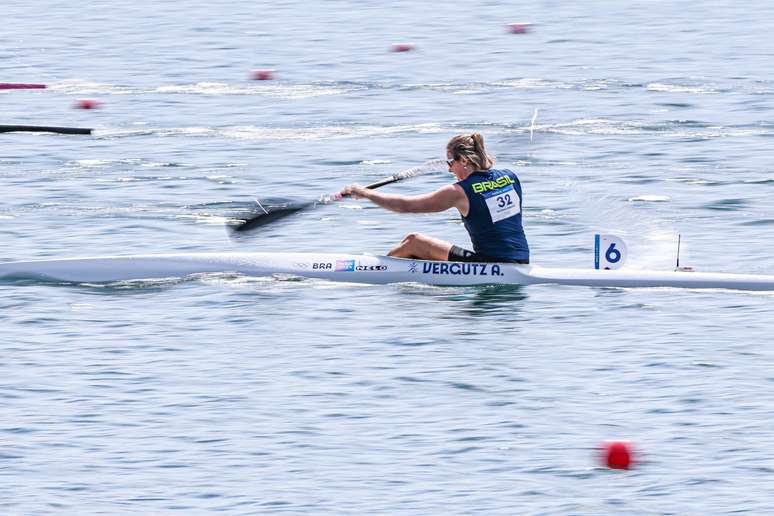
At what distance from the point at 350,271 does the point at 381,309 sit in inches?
35.7

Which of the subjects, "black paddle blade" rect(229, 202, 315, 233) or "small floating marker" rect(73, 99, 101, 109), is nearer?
"black paddle blade" rect(229, 202, 315, 233)

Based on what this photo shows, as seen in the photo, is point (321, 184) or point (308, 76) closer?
point (321, 184)

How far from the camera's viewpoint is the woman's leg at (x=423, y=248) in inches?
599

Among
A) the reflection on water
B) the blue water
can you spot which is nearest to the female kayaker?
the reflection on water

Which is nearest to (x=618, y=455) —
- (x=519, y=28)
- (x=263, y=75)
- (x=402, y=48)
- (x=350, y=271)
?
(x=350, y=271)

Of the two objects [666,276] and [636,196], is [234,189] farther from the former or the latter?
[666,276]

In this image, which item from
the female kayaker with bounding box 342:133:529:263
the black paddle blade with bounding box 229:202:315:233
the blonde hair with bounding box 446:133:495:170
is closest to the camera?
the blonde hair with bounding box 446:133:495:170

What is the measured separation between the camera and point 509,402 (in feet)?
39.0

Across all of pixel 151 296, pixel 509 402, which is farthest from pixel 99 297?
pixel 509 402

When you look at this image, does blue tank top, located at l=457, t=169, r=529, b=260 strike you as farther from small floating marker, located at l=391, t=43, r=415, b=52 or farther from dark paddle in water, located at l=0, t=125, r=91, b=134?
small floating marker, located at l=391, t=43, r=415, b=52

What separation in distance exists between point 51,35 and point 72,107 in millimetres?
7978

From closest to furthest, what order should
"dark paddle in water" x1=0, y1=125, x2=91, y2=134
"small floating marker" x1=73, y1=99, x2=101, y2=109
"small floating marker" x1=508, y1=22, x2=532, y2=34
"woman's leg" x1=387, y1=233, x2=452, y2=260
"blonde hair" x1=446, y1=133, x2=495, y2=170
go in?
1. "blonde hair" x1=446, y1=133, x2=495, y2=170
2. "woman's leg" x1=387, y1=233, x2=452, y2=260
3. "dark paddle in water" x1=0, y1=125, x2=91, y2=134
4. "small floating marker" x1=73, y1=99, x2=101, y2=109
5. "small floating marker" x1=508, y1=22, x2=532, y2=34

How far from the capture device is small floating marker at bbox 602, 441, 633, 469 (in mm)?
10594

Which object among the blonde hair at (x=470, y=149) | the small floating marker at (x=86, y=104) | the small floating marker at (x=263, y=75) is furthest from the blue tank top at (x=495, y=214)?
the small floating marker at (x=263, y=75)
